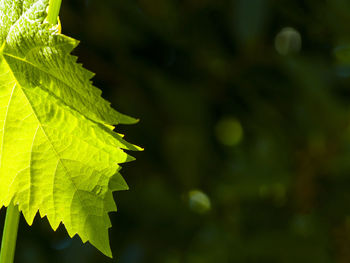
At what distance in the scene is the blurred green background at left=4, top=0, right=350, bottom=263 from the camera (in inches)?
46.1

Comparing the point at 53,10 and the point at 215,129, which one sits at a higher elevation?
the point at 215,129

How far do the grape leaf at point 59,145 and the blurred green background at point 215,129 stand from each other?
0.87 meters

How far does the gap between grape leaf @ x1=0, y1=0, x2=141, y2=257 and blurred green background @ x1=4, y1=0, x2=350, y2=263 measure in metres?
0.87

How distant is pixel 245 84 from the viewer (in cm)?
128

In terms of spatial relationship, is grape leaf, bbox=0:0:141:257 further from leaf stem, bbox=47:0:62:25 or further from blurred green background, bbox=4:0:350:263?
blurred green background, bbox=4:0:350:263

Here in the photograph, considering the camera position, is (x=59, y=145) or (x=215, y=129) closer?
(x=59, y=145)

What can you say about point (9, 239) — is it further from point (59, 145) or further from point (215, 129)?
point (215, 129)

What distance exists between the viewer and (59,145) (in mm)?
278

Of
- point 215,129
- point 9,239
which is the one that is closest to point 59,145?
point 9,239

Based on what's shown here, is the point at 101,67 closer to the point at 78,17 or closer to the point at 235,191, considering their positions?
the point at 78,17

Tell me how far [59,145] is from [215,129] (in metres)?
1.05

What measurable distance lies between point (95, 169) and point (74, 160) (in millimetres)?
11

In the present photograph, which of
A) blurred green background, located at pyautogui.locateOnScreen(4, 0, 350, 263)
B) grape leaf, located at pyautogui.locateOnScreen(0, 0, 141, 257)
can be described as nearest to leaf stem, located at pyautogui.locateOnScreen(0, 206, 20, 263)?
grape leaf, located at pyautogui.locateOnScreen(0, 0, 141, 257)

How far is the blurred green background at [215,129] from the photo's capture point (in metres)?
1.17
